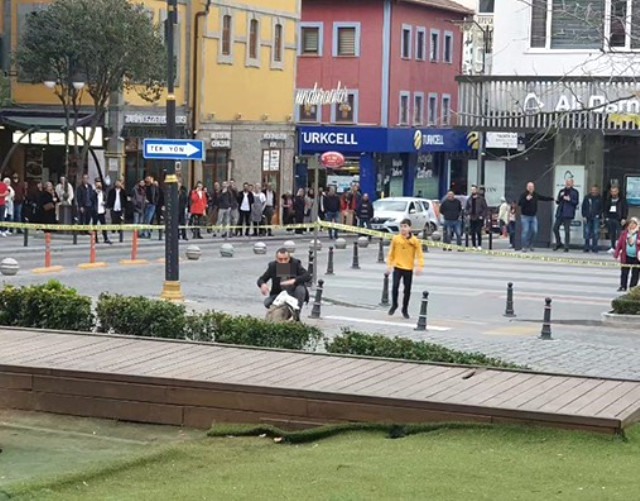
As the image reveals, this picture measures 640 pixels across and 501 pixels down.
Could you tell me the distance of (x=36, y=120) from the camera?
47.4 m

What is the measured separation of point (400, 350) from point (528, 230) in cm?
2696

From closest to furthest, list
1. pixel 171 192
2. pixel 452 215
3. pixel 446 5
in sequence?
pixel 171 192 < pixel 452 215 < pixel 446 5

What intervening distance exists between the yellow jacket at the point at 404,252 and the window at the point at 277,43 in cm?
3656

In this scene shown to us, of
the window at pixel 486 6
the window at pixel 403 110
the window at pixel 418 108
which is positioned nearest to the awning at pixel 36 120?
the window at pixel 403 110

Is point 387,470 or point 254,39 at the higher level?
point 254,39

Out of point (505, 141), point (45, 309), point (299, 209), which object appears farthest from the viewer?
point (299, 209)

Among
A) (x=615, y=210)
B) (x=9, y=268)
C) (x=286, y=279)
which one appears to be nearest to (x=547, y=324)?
(x=286, y=279)

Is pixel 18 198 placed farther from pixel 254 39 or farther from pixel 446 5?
pixel 446 5

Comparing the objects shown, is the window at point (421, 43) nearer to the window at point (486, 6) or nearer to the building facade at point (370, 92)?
the building facade at point (370, 92)

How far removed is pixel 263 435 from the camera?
11.5 m

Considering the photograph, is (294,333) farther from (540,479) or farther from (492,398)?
(540,479)

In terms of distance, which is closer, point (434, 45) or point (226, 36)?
point (226, 36)

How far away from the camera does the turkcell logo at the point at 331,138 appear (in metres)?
66.7

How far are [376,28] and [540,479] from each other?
61537 mm
